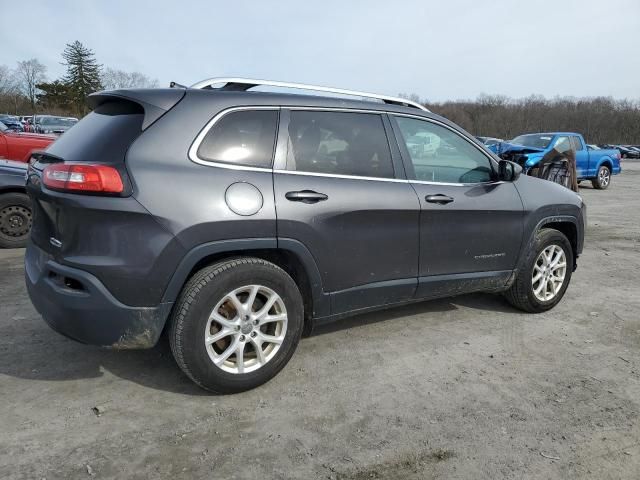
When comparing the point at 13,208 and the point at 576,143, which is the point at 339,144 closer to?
the point at 13,208

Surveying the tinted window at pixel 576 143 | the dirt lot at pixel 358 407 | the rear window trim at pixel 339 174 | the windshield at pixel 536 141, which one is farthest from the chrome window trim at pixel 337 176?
the tinted window at pixel 576 143

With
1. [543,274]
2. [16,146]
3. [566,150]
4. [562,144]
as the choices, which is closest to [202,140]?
[543,274]

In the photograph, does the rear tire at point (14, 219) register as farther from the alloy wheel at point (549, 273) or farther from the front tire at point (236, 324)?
the alloy wheel at point (549, 273)

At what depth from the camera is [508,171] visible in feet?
13.1

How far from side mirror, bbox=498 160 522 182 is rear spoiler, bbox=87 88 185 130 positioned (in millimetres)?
2526

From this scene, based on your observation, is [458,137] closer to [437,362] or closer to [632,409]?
[437,362]

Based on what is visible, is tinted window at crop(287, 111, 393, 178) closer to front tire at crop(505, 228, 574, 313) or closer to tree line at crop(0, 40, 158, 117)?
front tire at crop(505, 228, 574, 313)

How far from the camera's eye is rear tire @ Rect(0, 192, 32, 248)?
6.56 metres

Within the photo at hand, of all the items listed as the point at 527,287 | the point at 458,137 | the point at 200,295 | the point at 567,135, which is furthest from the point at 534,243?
the point at 567,135

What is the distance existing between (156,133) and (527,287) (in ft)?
10.7

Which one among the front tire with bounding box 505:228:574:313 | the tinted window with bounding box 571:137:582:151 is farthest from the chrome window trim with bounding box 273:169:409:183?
the tinted window with bounding box 571:137:582:151

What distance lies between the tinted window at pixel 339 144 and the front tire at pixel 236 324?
714 millimetres

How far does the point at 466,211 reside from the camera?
3756 mm

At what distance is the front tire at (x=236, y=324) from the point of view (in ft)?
9.02
